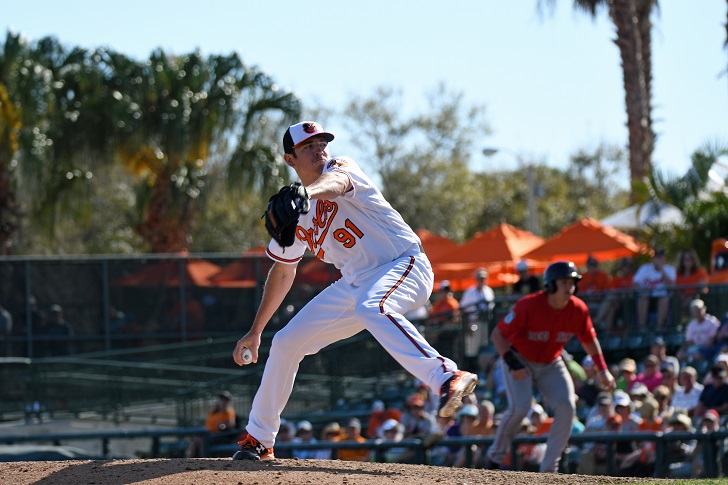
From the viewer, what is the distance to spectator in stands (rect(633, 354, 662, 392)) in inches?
541

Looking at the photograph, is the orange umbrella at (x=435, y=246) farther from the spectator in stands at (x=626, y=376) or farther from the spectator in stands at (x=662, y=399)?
the spectator in stands at (x=662, y=399)

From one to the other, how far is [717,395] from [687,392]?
63 centimetres

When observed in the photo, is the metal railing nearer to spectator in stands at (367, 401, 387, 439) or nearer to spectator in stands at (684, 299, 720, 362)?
spectator in stands at (367, 401, 387, 439)

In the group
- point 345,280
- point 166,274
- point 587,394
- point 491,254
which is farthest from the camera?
point 491,254

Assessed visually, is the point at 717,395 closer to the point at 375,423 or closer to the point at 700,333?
the point at 700,333

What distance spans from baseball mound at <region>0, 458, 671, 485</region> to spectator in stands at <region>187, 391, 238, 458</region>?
16.1ft

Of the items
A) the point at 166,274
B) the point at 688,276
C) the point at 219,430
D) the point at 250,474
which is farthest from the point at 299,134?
the point at 166,274

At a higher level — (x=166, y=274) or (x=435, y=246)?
(x=435, y=246)

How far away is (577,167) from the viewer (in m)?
56.5

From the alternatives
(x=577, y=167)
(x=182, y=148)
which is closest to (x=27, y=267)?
(x=182, y=148)

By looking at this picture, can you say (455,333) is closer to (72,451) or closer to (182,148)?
(72,451)

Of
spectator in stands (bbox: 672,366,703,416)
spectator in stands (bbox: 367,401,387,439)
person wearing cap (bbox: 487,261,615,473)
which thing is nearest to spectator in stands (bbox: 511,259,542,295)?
spectator in stands (bbox: 672,366,703,416)

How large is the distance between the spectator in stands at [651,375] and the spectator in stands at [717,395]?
1315mm

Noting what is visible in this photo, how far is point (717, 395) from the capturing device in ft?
40.6
